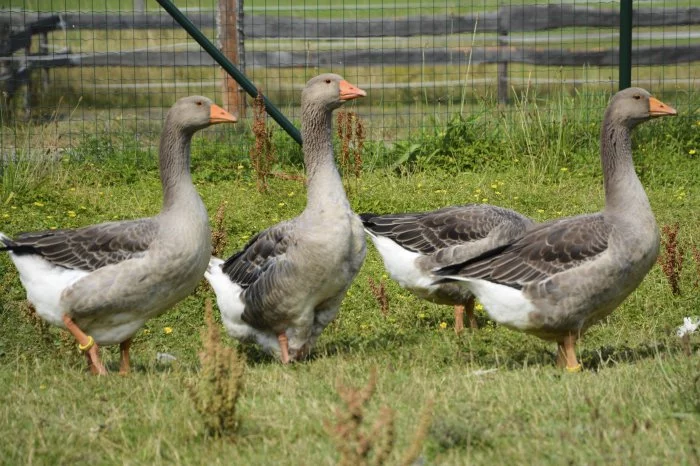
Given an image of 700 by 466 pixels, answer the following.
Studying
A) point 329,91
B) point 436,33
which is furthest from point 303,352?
point 436,33

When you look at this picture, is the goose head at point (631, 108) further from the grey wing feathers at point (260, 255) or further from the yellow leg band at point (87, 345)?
the yellow leg band at point (87, 345)

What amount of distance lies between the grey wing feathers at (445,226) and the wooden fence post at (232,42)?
4.96m

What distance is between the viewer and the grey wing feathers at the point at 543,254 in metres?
6.28

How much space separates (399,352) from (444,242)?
1.36 meters

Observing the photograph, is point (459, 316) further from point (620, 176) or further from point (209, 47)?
point (209, 47)

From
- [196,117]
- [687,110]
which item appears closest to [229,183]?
[196,117]

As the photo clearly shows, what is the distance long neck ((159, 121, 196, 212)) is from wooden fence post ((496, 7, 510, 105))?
10676 mm

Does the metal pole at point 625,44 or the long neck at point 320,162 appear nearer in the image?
the long neck at point 320,162

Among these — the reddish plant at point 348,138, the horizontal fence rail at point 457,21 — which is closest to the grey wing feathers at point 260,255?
the reddish plant at point 348,138

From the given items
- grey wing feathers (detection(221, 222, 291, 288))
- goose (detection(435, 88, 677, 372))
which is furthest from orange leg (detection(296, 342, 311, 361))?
Answer: goose (detection(435, 88, 677, 372))

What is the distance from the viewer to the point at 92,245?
254 inches

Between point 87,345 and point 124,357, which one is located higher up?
point 87,345

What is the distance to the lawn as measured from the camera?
177 inches

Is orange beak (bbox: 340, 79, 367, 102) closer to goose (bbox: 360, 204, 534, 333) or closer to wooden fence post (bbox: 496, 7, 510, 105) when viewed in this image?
goose (bbox: 360, 204, 534, 333)
